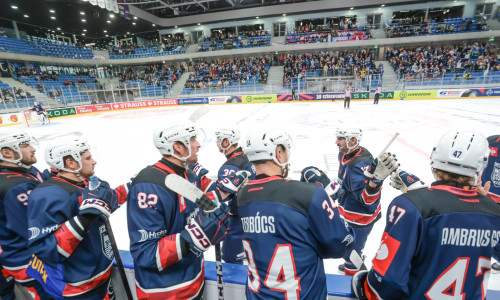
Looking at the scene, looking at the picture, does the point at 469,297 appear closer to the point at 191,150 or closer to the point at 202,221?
the point at 202,221

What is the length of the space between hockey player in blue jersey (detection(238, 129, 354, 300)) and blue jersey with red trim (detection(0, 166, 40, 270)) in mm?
2100

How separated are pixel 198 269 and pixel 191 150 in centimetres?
90

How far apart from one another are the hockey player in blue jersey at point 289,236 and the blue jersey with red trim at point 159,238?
1.58 ft

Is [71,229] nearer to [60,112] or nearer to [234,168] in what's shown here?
[234,168]

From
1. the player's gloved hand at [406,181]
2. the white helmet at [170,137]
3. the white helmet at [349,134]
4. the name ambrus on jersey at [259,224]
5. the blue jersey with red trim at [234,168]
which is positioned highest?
the white helmet at [170,137]

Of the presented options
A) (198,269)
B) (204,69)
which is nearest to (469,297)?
(198,269)

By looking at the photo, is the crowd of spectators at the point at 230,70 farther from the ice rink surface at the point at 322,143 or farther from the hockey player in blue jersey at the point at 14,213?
the hockey player in blue jersey at the point at 14,213

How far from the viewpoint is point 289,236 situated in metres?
1.39

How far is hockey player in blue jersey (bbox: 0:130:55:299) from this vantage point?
216 centimetres

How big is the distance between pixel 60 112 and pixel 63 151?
900 inches

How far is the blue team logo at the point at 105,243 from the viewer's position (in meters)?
2.02

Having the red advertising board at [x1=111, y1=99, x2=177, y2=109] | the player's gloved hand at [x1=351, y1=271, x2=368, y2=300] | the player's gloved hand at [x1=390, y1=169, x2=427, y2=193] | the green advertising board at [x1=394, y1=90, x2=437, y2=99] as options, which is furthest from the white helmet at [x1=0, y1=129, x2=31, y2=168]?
the red advertising board at [x1=111, y1=99, x2=177, y2=109]

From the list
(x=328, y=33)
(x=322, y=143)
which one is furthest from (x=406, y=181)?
(x=328, y=33)

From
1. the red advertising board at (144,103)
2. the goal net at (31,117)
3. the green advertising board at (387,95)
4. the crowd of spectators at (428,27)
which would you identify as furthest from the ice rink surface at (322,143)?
the crowd of spectators at (428,27)
